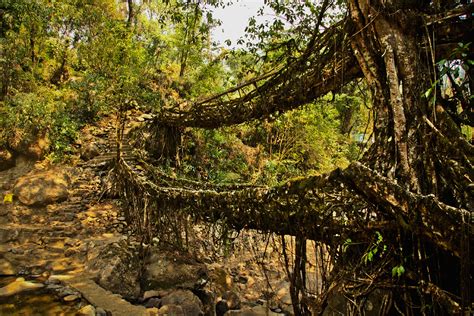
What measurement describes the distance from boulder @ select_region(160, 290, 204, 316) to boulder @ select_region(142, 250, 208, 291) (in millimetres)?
205

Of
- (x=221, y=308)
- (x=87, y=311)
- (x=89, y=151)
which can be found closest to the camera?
(x=87, y=311)

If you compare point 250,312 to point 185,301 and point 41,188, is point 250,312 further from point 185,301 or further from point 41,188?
point 41,188

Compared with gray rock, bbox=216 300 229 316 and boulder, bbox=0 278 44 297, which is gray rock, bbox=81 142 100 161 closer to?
boulder, bbox=0 278 44 297

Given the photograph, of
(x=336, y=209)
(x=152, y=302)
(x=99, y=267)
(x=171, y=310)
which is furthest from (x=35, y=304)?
(x=336, y=209)

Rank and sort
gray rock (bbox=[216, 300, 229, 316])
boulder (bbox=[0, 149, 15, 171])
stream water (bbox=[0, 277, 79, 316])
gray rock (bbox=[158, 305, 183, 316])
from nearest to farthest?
stream water (bbox=[0, 277, 79, 316]) → gray rock (bbox=[158, 305, 183, 316]) → gray rock (bbox=[216, 300, 229, 316]) → boulder (bbox=[0, 149, 15, 171])

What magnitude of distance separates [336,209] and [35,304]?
3548 mm

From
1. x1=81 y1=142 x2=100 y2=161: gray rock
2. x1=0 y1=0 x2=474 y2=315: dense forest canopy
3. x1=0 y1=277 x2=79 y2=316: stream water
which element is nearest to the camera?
x1=0 y1=0 x2=474 y2=315: dense forest canopy

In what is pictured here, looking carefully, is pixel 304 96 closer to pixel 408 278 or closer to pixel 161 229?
pixel 408 278

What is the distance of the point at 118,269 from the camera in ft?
14.1

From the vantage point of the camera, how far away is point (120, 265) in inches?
172

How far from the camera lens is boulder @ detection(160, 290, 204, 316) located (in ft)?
12.2

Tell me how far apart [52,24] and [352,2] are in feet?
35.7

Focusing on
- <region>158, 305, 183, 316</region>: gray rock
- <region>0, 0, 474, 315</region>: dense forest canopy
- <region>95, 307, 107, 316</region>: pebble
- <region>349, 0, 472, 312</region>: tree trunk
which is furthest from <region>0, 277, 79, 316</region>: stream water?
<region>349, 0, 472, 312</region>: tree trunk

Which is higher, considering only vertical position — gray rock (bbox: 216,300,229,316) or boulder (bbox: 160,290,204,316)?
boulder (bbox: 160,290,204,316)
